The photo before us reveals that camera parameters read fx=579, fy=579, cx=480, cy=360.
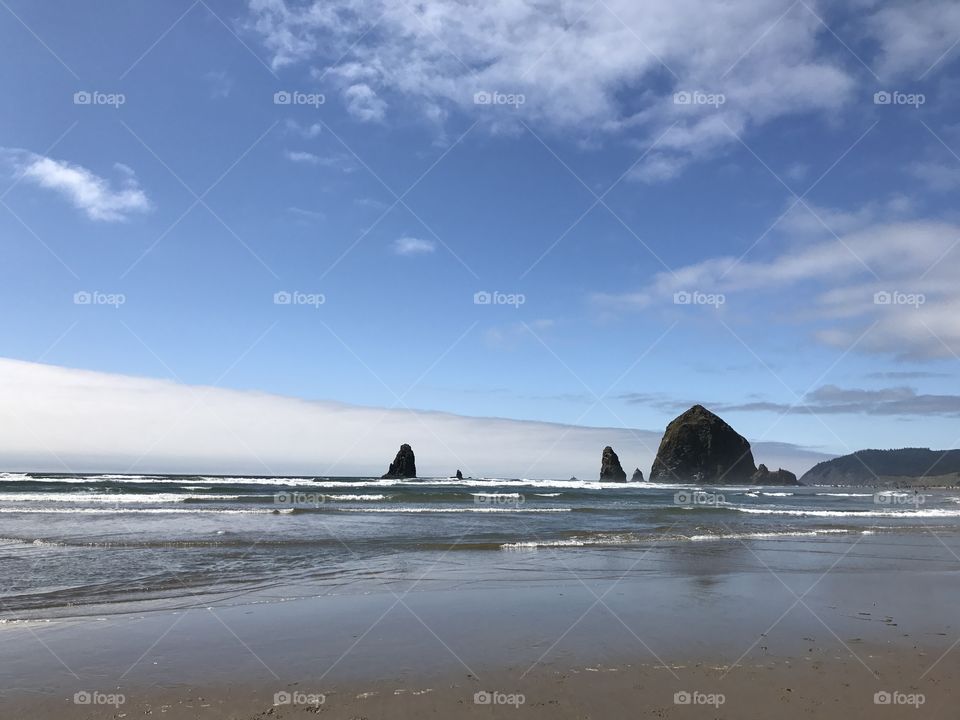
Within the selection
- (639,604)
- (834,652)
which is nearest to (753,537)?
(639,604)

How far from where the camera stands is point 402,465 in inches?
4139

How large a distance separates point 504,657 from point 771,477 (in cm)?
18288

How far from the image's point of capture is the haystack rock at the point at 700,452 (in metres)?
141

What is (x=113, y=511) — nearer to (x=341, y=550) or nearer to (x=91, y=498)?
(x=91, y=498)

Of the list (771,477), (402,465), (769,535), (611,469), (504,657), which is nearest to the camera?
(504,657)

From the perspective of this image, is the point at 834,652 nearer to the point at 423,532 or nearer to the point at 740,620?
the point at 740,620

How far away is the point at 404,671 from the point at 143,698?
261cm

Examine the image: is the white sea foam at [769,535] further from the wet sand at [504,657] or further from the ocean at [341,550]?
the wet sand at [504,657]

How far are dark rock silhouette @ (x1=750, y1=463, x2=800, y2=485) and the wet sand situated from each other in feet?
536

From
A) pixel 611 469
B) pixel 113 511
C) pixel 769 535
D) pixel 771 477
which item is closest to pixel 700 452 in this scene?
pixel 611 469

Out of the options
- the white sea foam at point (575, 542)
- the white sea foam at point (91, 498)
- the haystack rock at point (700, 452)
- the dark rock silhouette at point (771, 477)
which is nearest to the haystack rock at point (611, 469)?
the haystack rock at point (700, 452)

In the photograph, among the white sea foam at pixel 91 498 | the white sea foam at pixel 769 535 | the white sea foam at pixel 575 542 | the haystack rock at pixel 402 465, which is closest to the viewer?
the white sea foam at pixel 575 542

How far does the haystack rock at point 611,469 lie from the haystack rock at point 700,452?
17000mm

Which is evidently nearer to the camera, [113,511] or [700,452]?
[113,511]
